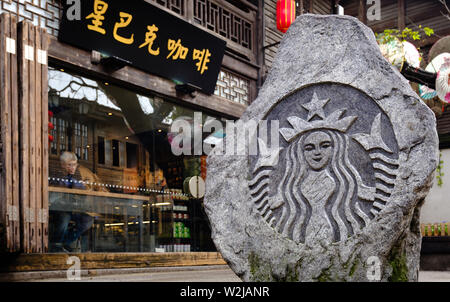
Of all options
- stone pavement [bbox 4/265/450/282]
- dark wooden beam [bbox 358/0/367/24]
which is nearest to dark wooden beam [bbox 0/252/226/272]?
stone pavement [bbox 4/265/450/282]

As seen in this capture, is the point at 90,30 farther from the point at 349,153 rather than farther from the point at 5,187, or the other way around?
the point at 349,153

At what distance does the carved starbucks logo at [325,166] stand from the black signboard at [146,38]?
351 centimetres

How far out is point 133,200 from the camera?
761 centimetres

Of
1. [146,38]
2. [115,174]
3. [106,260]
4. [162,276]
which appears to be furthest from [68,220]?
[146,38]

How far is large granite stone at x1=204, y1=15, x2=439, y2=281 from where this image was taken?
3.56m

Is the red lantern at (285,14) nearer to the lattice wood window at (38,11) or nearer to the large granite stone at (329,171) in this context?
the lattice wood window at (38,11)

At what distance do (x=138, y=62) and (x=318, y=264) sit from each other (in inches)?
186

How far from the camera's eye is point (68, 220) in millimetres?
6559

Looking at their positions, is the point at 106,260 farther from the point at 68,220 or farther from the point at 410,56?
the point at 410,56

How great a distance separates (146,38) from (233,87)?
266 centimetres

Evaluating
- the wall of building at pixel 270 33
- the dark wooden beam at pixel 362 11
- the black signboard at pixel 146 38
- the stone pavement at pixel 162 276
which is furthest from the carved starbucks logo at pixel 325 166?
the dark wooden beam at pixel 362 11
